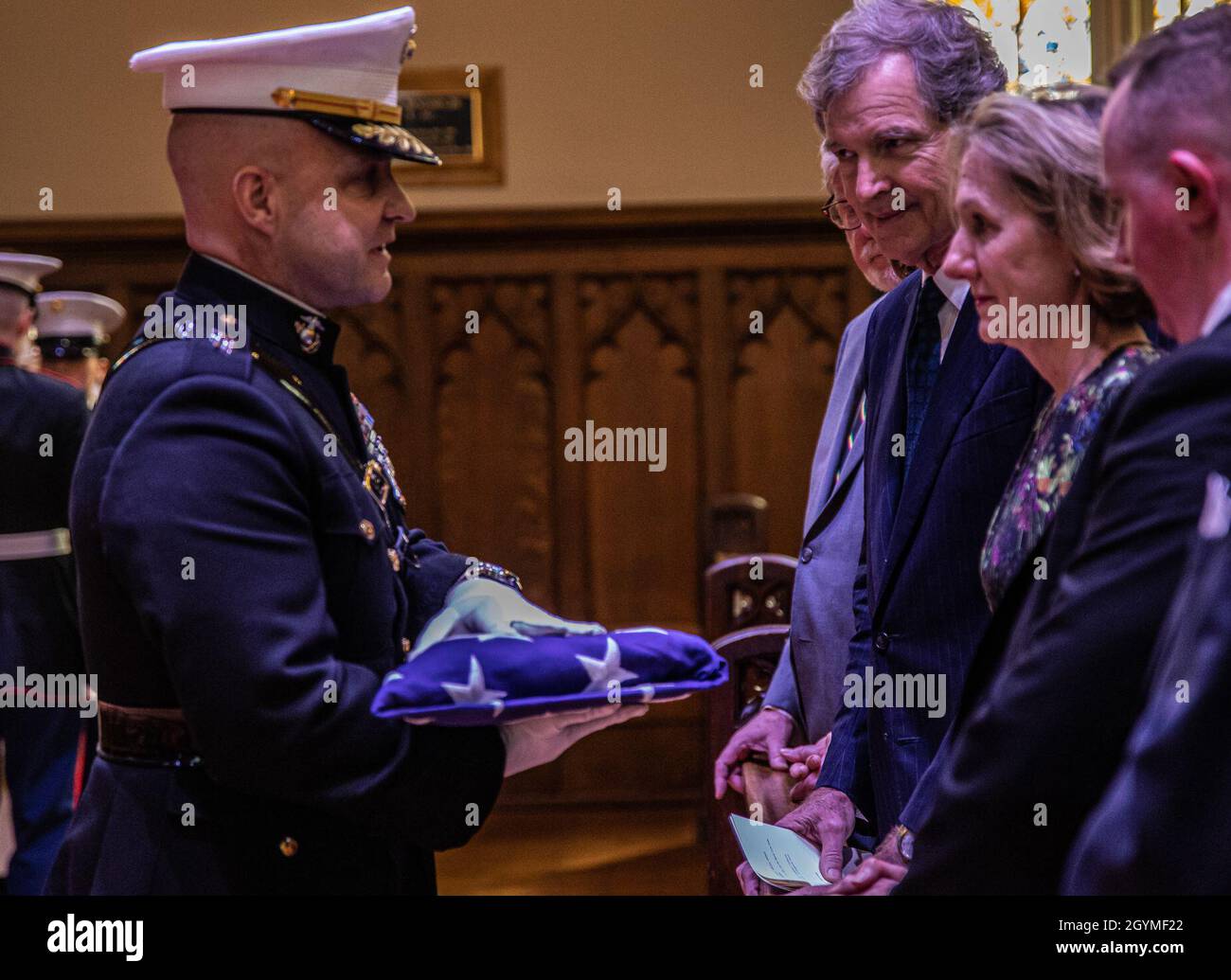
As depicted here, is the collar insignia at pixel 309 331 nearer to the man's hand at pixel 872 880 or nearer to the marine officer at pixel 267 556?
the marine officer at pixel 267 556

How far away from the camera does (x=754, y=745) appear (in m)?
2.05

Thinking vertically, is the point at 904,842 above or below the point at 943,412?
below

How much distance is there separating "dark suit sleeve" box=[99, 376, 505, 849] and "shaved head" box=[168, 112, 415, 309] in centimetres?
19

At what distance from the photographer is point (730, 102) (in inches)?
178

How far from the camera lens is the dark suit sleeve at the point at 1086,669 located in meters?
0.94

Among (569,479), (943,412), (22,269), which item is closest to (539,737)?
(943,412)

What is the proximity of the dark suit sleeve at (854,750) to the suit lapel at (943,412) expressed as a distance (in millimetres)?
175

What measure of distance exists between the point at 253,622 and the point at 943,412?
878 millimetres

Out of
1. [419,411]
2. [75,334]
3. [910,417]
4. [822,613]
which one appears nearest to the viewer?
[910,417]

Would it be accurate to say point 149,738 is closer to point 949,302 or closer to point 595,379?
point 949,302
